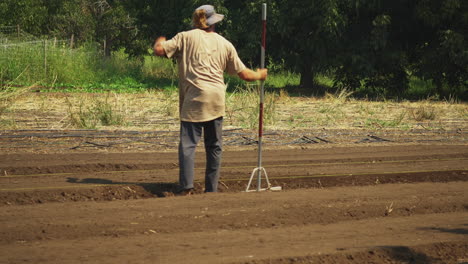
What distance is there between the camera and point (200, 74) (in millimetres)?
6383

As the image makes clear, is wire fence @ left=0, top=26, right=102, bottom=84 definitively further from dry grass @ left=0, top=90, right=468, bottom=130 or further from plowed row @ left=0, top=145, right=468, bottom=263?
plowed row @ left=0, top=145, right=468, bottom=263

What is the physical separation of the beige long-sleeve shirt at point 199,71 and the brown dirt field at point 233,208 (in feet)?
2.80

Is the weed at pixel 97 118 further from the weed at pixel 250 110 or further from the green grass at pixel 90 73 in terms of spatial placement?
the green grass at pixel 90 73

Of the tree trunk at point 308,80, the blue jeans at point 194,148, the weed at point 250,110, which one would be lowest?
the tree trunk at point 308,80

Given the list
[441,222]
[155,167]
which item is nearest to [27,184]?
[155,167]

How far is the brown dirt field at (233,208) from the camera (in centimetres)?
470

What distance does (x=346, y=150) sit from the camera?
10.0m

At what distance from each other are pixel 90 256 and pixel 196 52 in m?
2.59

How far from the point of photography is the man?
6.36 metres

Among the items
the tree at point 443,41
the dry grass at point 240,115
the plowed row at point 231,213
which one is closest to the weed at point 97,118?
the dry grass at point 240,115

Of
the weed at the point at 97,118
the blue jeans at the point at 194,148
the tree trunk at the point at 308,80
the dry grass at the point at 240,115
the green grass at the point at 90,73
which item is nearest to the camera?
the blue jeans at the point at 194,148

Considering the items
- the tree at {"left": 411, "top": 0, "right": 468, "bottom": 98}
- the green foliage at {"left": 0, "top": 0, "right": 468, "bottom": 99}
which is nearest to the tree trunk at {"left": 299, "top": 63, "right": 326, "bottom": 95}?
the green foliage at {"left": 0, "top": 0, "right": 468, "bottom": 99}

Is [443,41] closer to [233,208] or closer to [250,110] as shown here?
[250,110]

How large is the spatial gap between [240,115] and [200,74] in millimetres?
6482
